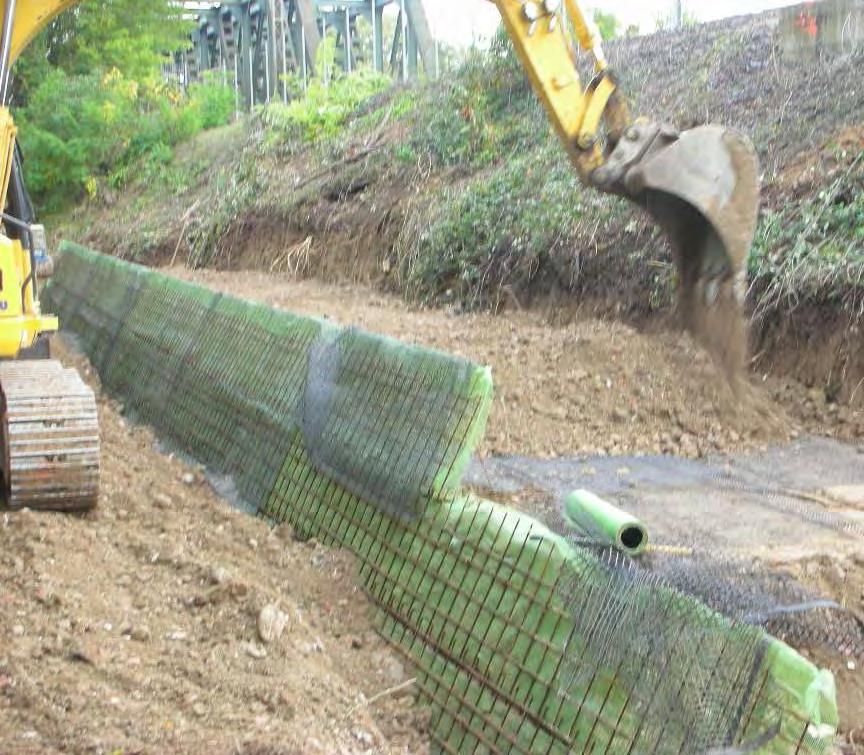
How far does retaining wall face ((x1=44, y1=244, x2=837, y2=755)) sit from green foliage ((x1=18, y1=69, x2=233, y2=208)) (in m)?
17.1

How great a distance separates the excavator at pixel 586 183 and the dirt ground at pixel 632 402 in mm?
384

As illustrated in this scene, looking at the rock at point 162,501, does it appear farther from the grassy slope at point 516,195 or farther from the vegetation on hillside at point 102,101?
the vegetation on hillside at point 102,101

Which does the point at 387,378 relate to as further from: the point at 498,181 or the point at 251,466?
the point at 498,181

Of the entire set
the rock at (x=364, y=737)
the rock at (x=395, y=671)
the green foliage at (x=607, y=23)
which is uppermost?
the green foliage at (x=607, y=23)

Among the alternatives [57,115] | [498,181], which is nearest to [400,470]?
[498,181]

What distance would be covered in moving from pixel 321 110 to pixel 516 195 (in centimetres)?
859

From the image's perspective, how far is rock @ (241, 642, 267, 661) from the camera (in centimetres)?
450

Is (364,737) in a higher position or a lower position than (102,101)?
lower

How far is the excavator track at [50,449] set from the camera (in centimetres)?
613

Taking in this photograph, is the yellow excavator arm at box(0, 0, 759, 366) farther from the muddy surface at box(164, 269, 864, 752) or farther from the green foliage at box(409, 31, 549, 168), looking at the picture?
the green foliage at box(409, 31, 549, 168)

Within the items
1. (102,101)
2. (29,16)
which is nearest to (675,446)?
(29,16)

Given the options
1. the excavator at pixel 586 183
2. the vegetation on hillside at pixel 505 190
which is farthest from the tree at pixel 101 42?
the excavator at pixel 586 183

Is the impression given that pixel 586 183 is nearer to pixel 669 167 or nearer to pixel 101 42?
pixel 669 167

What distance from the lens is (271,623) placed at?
15.3ft
